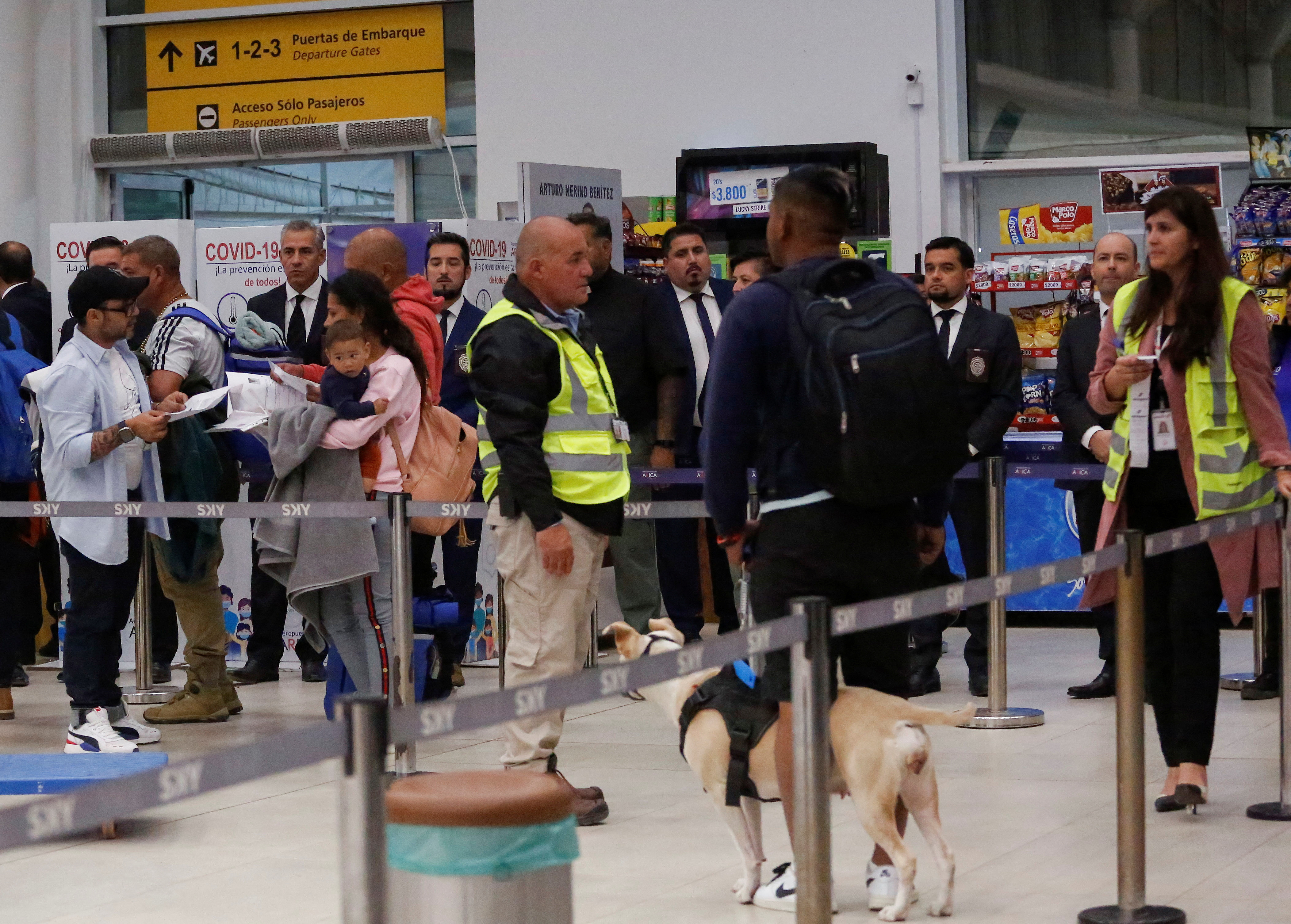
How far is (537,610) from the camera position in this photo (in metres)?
4.82

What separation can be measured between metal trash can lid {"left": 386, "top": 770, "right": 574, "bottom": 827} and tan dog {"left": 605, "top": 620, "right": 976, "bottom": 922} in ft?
2.99

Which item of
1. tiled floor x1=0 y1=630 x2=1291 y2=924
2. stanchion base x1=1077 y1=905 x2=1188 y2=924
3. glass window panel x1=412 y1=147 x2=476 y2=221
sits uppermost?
glass window panel x1=412 y1=147 x2=476 y2=221

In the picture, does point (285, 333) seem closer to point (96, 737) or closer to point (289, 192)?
point (96, 737)

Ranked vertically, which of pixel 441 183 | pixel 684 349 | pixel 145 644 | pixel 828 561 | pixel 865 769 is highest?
pixel 441 183

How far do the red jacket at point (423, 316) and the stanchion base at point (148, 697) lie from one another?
5.94ft

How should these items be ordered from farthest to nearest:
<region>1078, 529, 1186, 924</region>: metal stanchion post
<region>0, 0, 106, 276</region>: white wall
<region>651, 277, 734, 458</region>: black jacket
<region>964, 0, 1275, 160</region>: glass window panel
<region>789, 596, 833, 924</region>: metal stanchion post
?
<region>0, 0, 106, 276</region>: white wall, <region>964, 0, 1275, 160</region>: glass window panel, <region>651, 277, 734, 458</region>: black jacket, <region>1078, 529, 1186, 924</region>: metal stanchion post, <region>789, 596, 833, 924</region>: metal stanchion post

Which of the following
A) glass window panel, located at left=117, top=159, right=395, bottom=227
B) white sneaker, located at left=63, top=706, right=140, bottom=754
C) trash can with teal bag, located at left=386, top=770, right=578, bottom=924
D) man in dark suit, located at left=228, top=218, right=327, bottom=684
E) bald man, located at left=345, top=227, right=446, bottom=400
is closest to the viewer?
trash can with teal bag, located at left=386, top=770, right=578, bottom=924

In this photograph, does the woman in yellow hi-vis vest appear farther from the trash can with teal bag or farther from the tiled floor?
the trash can with teal bag

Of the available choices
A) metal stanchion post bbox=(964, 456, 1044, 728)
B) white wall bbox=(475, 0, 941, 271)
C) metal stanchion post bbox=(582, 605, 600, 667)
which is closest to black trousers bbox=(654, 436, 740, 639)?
metal stanchion post bbox=(582, 605, 600, 667)

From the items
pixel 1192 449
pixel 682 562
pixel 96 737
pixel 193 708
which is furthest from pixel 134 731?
pixel 1192 449

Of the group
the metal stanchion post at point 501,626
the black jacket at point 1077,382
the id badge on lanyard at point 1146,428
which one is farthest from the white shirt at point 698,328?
the id badge on lanyard at point 1146,428

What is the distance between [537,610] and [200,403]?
6.52ft

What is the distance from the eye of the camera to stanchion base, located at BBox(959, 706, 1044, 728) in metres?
6.55

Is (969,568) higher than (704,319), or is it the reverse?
(704,319)
